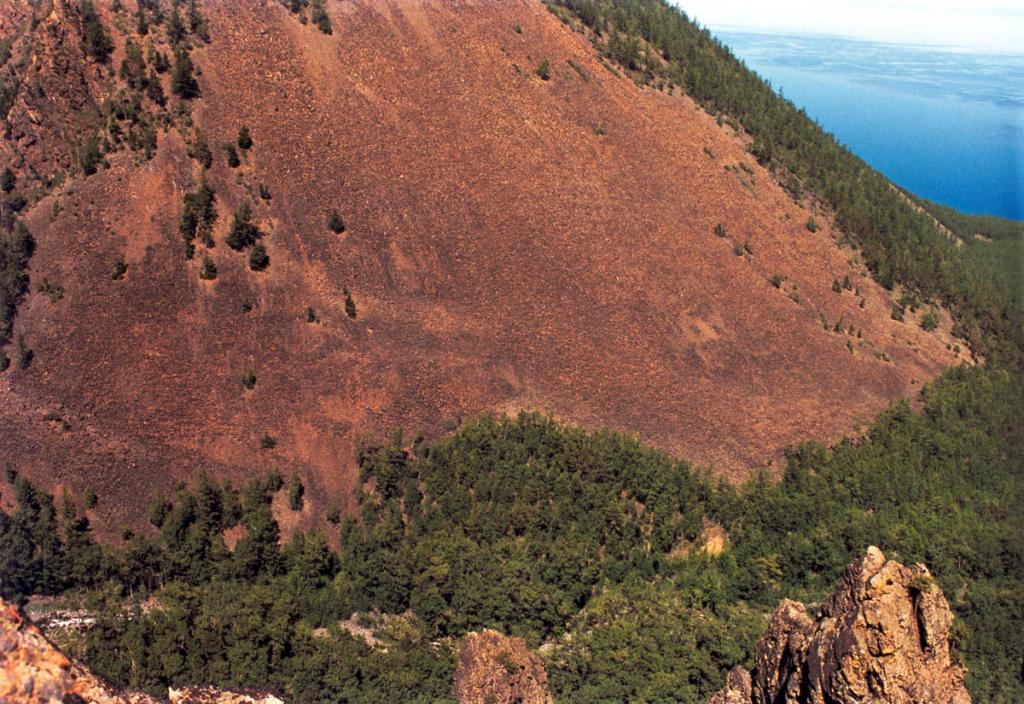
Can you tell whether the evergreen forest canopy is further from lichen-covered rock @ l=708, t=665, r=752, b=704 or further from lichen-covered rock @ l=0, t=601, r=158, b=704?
lichen-covered rock @ l=0, t=601, r=158, b=704

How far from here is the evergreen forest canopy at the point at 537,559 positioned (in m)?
30.9

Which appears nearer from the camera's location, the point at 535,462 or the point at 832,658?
the point at 832,658

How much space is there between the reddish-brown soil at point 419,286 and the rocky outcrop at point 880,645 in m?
22.8

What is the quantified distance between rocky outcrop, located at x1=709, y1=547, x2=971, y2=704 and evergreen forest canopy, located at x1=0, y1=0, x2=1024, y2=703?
39.8 feet

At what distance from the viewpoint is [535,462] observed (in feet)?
133

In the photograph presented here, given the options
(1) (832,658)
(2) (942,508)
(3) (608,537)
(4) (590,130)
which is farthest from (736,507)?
(4) (590,130)

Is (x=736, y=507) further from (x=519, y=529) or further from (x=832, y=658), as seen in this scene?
(x=832, y=658)

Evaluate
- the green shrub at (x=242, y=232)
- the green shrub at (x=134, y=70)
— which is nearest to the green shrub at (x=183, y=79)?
the green shrub at (x=134, y=70)

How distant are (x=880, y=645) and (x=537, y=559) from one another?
19966 mm

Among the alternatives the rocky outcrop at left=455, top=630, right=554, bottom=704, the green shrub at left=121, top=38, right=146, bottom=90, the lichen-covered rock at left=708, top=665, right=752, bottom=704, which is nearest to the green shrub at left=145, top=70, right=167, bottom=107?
the green shrub at left=121, top=38, right=146, bottom=90

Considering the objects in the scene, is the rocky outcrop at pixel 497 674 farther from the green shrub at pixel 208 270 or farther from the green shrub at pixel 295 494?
the green shrub at pixel 208 270

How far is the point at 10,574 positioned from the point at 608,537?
2539 centimetres

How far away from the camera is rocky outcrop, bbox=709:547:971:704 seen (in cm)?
1808

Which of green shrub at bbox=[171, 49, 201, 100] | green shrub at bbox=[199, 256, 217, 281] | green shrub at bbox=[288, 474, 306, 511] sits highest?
green shrub at bbox=[171, 49, 201, 100]
